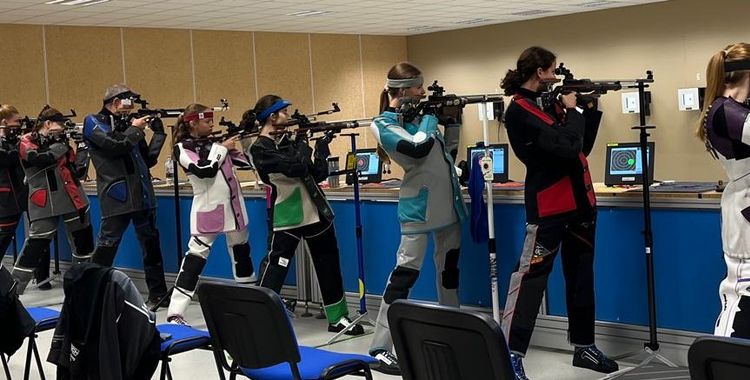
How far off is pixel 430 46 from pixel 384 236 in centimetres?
991

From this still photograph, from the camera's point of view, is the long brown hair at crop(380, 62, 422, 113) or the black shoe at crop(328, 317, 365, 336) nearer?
the long brown hair at crop(380, 62, 422, 113)

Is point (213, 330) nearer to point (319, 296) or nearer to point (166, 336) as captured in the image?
point (166, 336)

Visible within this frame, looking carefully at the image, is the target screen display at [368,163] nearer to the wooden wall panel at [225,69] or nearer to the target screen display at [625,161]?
the target screen display at [625,161]

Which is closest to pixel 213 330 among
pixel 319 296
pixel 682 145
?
pixel 319 296

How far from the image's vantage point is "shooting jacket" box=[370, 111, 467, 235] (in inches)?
192

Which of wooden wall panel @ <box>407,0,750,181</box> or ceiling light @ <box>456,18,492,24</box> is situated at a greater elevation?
ceiling light @ <box>456,18,492,24</box>

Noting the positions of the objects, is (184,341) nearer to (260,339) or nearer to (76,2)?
(260,339)

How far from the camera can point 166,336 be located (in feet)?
13.3

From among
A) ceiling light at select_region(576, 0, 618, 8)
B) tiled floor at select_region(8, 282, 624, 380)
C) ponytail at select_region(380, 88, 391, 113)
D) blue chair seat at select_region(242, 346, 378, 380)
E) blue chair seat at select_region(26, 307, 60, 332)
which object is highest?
ceiling light at select_region(576, 0, 618, 8)

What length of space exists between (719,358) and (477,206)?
10.1ft

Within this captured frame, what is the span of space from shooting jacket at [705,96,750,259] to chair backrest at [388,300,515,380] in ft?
4.26

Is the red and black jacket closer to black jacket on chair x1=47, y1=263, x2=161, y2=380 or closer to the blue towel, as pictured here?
the blue towel

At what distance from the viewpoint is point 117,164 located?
265 inches

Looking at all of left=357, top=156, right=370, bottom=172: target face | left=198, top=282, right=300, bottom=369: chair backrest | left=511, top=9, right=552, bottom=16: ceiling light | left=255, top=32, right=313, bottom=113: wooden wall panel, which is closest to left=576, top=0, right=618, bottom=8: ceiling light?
left=511, top=9, right=552, bottom=16: ceiling light
